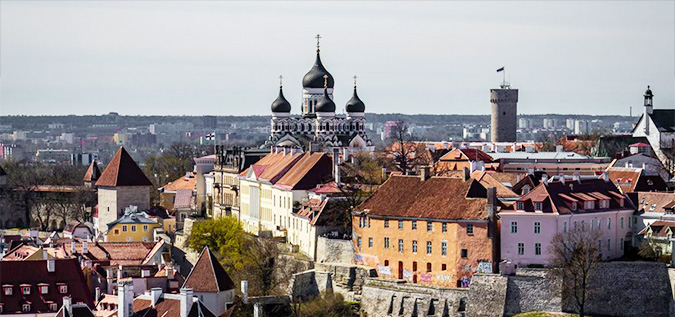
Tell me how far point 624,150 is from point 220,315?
1742 inches

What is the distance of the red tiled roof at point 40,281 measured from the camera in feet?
207

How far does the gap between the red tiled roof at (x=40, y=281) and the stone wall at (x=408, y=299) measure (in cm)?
1123

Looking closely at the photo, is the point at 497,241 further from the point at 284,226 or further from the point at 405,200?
the point at 284,226

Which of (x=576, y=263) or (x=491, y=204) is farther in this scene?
(x=491, y=204)

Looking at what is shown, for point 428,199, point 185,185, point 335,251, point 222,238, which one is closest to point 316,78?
point 185,185

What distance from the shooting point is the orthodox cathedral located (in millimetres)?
111500

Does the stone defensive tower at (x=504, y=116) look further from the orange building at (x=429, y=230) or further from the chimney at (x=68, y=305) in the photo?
the chimney at (x=68, y=305)

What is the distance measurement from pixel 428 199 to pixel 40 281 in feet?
52.8

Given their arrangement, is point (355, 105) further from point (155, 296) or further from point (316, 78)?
point (155, 296)

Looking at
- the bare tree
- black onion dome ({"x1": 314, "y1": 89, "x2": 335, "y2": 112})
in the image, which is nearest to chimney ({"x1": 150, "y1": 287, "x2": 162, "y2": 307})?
the bare tree

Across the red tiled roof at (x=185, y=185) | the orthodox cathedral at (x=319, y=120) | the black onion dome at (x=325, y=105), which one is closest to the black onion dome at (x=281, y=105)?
the orthodox cathedral at (x=319, y=120)

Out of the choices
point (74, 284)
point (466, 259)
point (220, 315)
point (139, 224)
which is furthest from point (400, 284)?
point (139, 224)

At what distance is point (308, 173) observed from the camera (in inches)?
3164

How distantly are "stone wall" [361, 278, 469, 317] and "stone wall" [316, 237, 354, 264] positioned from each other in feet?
11.1
